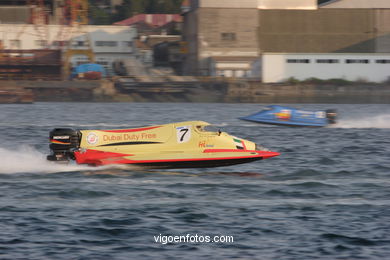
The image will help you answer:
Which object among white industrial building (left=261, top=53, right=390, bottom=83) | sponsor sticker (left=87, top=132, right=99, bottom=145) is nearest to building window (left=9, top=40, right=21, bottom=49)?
white industrial building (left=261, top=53, right=390, bottom=83)

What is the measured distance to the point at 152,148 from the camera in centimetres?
1809

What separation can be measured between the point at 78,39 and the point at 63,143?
3061 inches

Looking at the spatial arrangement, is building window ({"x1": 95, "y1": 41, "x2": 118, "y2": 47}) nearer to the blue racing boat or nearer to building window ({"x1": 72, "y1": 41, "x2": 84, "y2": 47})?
building window ({"x1": 72, "y1": 41, "x2": 84, "y2": 47})

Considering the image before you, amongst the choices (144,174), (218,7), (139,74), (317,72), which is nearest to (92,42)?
(139,74)

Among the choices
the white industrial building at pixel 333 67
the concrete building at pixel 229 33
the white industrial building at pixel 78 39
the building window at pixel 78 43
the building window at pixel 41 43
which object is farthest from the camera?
the building window at pixel 78 43

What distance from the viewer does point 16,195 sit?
15016 mm

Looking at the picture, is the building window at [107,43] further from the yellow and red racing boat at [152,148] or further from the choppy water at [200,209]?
the yellow and red racing boat at [152,148]

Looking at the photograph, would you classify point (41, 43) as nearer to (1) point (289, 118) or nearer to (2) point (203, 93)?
(2) point (203, 93)

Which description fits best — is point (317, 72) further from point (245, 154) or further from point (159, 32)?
point (245, 154)

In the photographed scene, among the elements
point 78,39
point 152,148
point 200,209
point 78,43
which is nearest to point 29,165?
point 152,148

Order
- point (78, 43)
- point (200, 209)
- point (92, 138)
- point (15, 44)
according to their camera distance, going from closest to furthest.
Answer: point (200, 209)
point (92, 138)
point (15, 44)
point (78, 43)

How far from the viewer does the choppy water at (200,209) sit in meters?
11.0

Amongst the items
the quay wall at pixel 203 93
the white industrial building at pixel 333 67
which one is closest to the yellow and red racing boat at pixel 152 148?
the quay wall at pixel 203 93

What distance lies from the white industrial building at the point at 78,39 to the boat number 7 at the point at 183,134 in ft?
247
